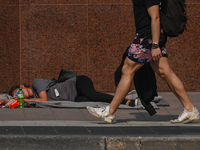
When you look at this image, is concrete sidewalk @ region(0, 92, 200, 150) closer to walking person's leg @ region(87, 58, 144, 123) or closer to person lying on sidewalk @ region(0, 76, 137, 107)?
walking person's leg @ region(87, 58, 144, 123)

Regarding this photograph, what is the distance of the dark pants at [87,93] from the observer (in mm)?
6477

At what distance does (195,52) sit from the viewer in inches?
313

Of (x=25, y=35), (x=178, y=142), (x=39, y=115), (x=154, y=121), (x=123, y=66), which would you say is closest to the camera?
(x=178, y=142)

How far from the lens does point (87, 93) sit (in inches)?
258

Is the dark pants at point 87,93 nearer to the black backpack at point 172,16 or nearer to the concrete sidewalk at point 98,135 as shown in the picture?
the concrete sidewalk at point 98,135

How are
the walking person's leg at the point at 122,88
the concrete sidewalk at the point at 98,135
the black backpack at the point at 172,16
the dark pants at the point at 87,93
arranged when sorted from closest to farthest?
the concrete sidewalk at the point at 98,135 < the black backpack at the point at 172,16 < the walking person's leg at the point at 122,88 < the dark pants at the point at 87,93

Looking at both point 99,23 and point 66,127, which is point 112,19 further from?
point 66,127

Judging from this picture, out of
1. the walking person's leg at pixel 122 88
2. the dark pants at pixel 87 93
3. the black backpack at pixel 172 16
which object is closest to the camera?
the black backpack at pixel 172 16

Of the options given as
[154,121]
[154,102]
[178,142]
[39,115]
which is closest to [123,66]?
[154,121]

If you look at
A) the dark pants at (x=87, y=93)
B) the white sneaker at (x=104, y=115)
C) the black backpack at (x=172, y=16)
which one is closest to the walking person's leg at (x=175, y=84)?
the black backpack at (x=172, y=16)

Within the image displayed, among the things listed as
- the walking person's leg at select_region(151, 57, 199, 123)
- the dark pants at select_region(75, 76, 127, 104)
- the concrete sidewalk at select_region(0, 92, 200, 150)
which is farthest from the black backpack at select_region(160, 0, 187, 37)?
the dark pants at select_region(75, 76, 127, 104)

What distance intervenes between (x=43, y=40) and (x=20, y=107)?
1.97 metres

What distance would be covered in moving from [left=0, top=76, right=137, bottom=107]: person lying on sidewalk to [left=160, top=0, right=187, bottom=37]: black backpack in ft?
7.12

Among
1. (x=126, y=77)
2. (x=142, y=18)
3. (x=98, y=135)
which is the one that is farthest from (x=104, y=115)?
(x=142, y=18)
